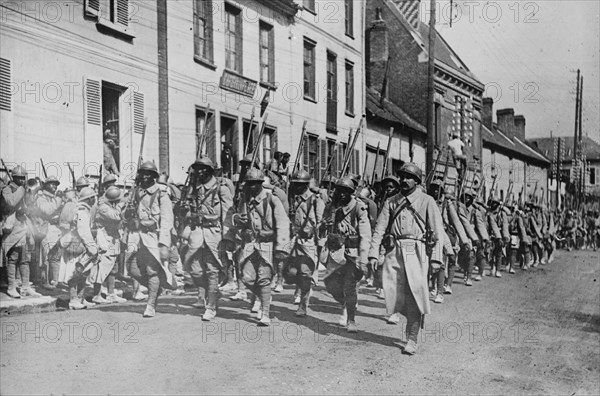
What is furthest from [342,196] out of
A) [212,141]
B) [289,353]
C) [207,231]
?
[212,141]

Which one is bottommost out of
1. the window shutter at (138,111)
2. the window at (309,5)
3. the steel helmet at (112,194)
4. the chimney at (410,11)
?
the steel helmet at (112,194)

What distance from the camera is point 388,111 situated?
29578 mm

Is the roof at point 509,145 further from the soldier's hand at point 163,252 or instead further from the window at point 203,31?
the soldier's hand at point 163,252

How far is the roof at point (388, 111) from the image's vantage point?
27.7m

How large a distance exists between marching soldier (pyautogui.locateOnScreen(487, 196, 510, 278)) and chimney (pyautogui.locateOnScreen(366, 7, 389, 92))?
51.1 ft

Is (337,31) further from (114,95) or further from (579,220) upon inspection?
(579,220)

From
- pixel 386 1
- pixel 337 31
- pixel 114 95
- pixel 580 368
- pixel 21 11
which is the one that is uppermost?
pixel 386 1

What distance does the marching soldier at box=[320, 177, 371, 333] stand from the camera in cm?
850

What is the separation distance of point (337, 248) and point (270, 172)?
4.72 m

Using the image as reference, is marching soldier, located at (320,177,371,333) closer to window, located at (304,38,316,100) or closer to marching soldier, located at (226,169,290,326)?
marching soldier, located at (226,169,290,326)

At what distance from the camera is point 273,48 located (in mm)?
19531

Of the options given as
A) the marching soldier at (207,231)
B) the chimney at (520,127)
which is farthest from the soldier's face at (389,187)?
the chimney at (520,127)

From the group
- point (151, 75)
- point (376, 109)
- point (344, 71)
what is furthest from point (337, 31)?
point (151, 75)

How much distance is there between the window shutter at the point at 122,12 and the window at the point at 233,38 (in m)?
3.70
